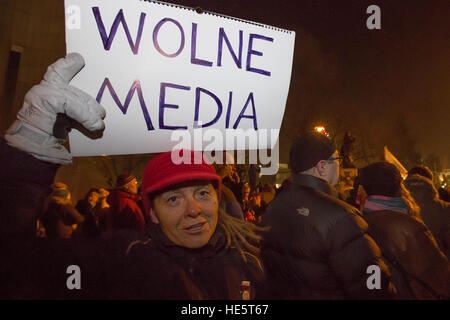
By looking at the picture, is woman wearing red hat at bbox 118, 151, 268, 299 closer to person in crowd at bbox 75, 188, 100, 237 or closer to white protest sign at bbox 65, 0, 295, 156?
white protest sign at bbox 65, 0, 295, 156

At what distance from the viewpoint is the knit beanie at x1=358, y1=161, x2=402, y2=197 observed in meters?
2.31

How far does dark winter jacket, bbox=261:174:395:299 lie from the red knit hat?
23.4 inches

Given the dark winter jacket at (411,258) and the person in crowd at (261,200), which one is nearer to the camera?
the dark winter jacket at (411,258)

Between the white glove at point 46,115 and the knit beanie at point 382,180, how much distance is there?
2.01 meters

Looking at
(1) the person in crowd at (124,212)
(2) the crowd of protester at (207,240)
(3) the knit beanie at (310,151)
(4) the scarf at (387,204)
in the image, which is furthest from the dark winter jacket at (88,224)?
(4) the scarf at (387,204)

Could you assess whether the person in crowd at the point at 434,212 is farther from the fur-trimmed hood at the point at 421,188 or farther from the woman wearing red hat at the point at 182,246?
the woman wearing red hat at the point at 182,246

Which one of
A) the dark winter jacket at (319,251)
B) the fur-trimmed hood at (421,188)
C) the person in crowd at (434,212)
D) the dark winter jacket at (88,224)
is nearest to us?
the dark winter jacket at (319,251)

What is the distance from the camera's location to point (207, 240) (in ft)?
4.94

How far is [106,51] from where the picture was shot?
1707 mm

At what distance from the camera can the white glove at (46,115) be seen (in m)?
1.24

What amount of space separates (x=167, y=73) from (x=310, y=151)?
103cm

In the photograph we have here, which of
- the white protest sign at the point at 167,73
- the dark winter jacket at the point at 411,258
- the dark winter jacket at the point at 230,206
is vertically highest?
the white protest sign at the point at 167,73
